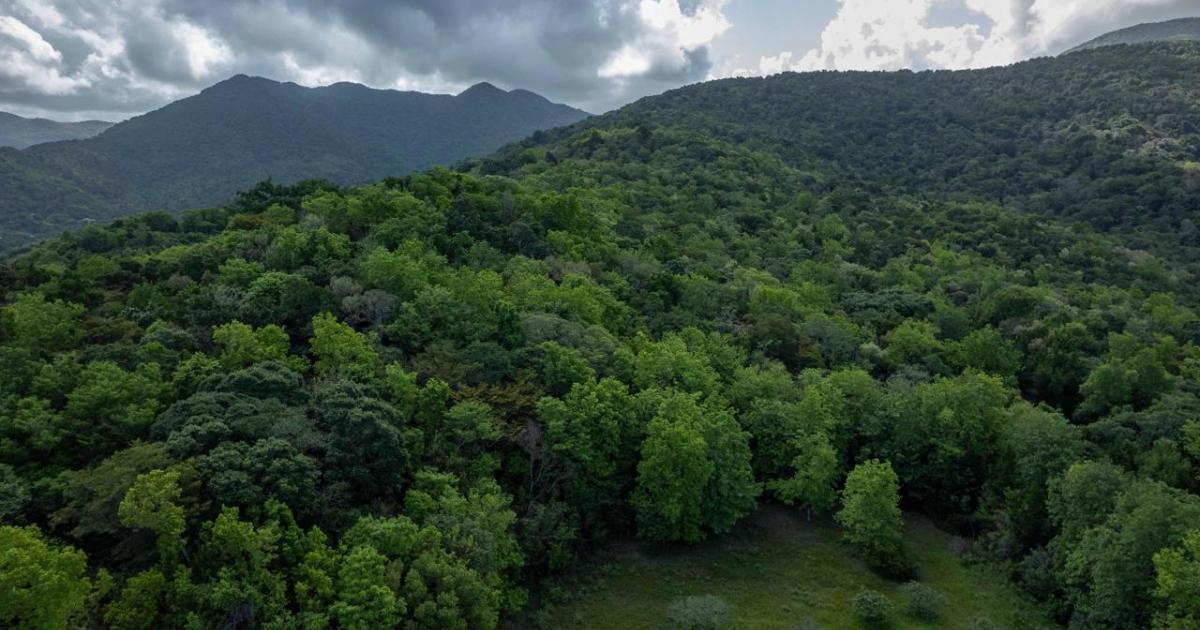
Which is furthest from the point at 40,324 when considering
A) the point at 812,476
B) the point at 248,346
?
the point at 812,476

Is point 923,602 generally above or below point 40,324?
below

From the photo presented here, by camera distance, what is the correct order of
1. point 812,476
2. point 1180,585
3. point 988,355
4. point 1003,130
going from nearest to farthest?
point 1180,585, point 812,476, point 988,355, point 1003,130

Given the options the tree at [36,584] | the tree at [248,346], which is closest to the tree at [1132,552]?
the tree at [36,584]

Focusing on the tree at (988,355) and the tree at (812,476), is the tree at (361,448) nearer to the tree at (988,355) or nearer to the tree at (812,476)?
the tree at (812,476)

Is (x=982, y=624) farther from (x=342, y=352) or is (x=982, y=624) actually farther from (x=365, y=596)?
(x=342, y=352)

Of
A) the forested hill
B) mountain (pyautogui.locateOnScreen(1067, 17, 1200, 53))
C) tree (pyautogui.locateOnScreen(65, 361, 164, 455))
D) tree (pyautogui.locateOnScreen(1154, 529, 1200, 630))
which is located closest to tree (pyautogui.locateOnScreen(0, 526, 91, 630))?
tree (pyautogui.locateOnScreen(65, 361, 164, 455))

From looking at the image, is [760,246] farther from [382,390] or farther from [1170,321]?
[382,390]
